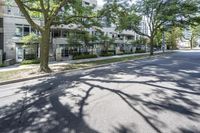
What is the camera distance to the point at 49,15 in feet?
52.5

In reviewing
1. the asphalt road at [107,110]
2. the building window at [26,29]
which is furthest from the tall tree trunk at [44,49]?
the building window at [26,29]

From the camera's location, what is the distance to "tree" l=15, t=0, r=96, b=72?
1504 centimetres

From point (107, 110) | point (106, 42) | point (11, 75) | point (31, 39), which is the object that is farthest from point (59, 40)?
point (107, 110)

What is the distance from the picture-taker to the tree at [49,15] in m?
15.0

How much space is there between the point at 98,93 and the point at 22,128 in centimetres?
332

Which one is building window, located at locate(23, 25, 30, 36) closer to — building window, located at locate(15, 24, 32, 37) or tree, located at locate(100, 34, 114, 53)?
building window, located at locate(15, 24, 32, 37)

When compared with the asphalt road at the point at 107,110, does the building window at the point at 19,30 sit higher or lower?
higher

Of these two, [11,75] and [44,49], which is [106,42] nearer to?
[44,49]

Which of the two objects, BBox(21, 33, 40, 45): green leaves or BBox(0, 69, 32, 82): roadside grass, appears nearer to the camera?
BBox(0, 69, 32, 82): roadside grass

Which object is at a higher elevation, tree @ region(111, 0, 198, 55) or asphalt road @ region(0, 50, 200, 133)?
tree @ region(111, 0, 198, 55)

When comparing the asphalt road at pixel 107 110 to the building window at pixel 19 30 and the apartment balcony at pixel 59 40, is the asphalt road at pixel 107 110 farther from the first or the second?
the apartment balcony at pixel 59 40

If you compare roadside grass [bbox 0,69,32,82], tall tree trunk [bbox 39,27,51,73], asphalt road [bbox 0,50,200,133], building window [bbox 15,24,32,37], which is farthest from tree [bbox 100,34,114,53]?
asphalt road [bbox 0,50,200,133]

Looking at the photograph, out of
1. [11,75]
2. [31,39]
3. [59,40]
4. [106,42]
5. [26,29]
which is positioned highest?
[26,29]

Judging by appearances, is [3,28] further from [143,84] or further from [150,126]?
[150,126]
